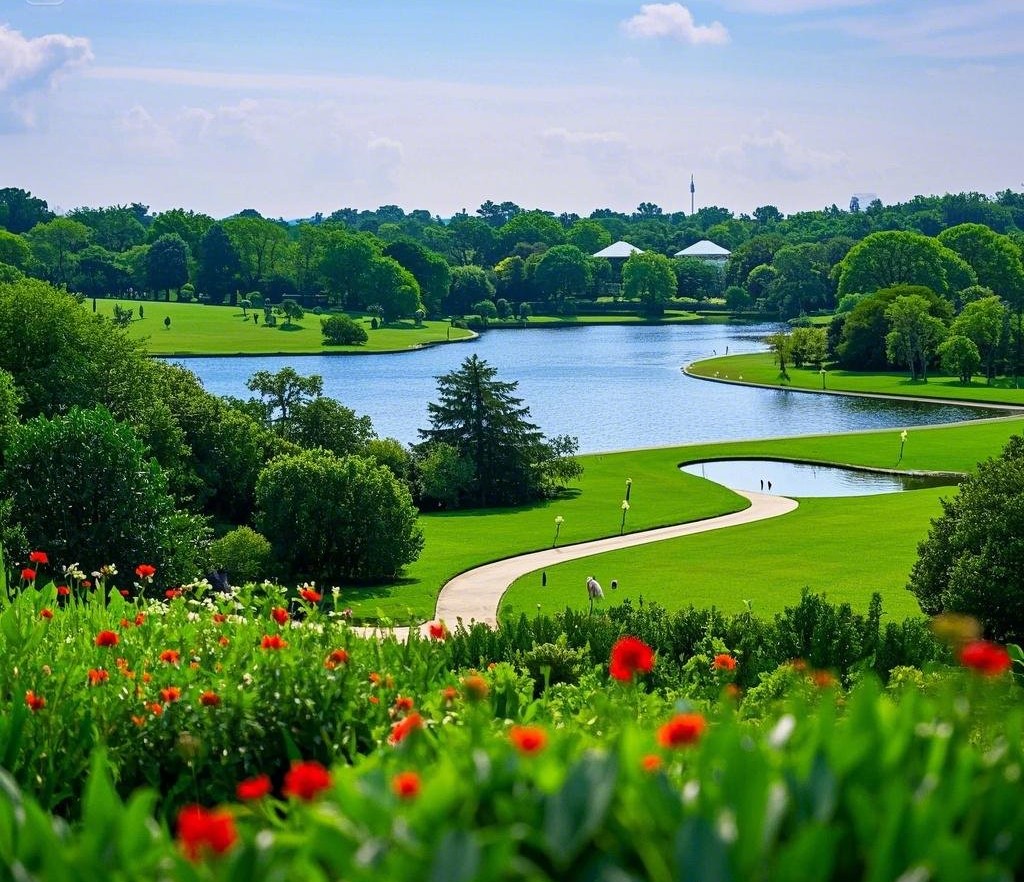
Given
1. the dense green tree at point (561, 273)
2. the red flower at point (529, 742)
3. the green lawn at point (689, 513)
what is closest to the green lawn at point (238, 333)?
the dense green tree at point (561, 273)

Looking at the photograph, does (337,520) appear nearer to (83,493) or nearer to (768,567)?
(83,493)

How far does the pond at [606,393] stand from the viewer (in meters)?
76.4

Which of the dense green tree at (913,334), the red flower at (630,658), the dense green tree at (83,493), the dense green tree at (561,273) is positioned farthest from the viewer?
the dense green tree at (561,273)

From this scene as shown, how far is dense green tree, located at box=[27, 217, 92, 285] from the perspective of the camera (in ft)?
526

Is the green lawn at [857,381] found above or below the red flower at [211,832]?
below

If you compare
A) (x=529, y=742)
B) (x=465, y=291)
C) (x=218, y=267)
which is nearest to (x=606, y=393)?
(x=465, y=291)

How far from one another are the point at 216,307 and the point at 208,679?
15126 cm

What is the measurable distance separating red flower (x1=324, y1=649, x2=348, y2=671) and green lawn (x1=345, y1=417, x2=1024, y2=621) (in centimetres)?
1529

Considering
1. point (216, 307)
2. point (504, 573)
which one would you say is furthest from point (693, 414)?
point (216, 307)

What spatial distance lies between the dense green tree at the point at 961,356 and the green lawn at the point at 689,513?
20467 mm

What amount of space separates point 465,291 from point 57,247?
53.6 metres

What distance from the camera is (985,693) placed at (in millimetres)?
4746

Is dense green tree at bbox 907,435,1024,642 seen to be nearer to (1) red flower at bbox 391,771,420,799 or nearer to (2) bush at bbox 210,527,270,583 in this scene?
(2) bush at bbox 210,527,270,583

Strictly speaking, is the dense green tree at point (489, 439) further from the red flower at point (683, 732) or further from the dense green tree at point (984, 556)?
the red flower at point (683, 732)
